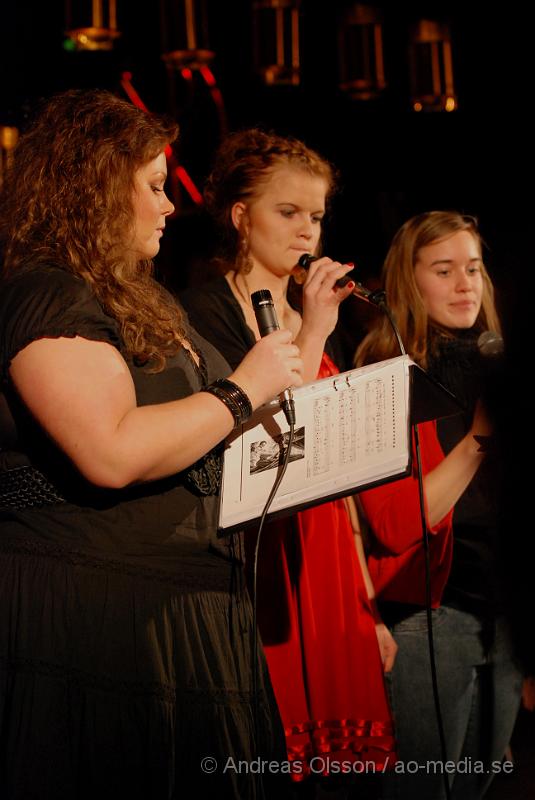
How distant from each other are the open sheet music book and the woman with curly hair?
0.08m

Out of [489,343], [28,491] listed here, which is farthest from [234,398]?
[489,343]

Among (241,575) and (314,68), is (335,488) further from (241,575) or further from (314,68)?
(314,68)

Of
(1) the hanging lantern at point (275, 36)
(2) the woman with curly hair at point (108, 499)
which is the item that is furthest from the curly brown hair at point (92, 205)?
→ (1) the hanging lantern at point (275, 36)

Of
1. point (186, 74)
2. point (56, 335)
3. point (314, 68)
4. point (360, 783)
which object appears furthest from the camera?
point (314, 68)

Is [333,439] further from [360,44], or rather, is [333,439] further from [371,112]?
[371,112]

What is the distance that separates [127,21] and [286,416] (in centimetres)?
343

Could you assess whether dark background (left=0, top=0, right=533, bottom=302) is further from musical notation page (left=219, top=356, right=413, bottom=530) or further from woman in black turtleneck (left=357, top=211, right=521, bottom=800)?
musical notation page (left=219, top=356, right=413, bottom=530)

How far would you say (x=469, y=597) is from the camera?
2225 mm

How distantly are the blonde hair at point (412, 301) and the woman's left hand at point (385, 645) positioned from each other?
2.12 feet

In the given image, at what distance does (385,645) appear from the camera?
222 cm

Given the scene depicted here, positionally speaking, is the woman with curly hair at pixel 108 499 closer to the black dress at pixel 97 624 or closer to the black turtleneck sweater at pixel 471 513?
the black dress at pixel 97 624

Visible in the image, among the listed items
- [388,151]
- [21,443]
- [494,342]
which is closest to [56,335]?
[21,443]

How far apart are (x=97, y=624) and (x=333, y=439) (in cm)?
51

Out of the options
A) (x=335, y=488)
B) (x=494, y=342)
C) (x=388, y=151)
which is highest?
(x=388, y=151)
